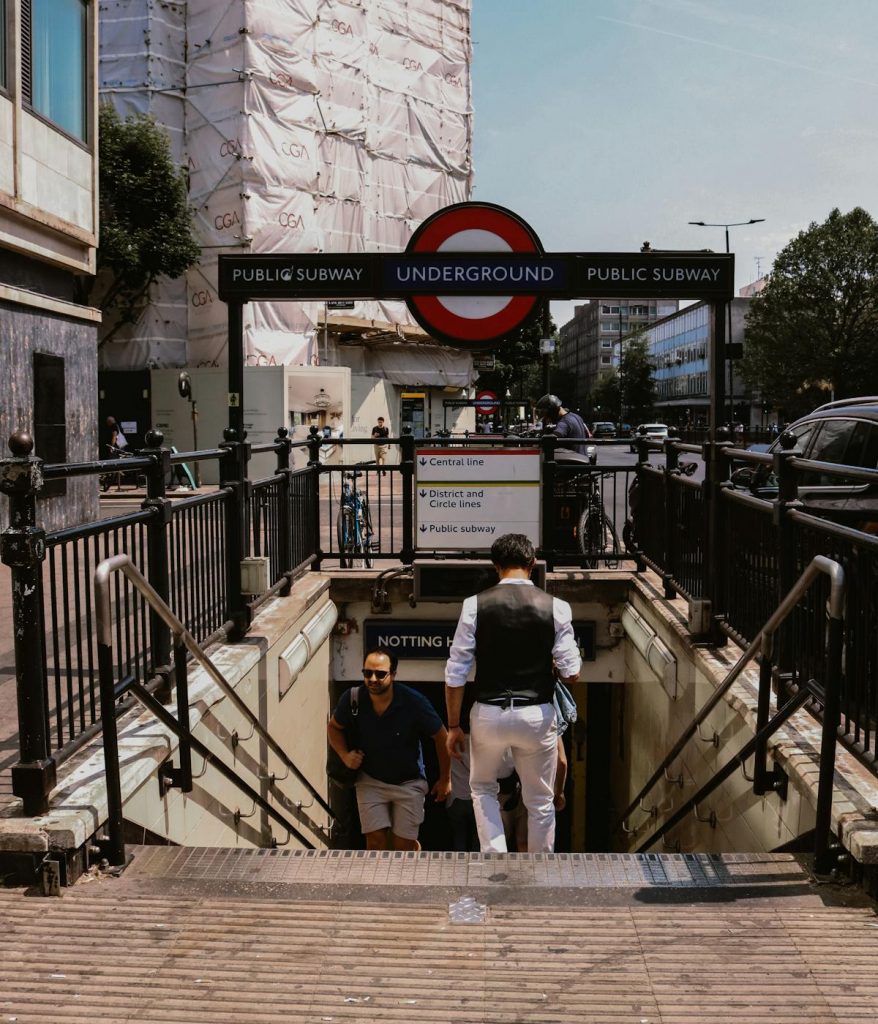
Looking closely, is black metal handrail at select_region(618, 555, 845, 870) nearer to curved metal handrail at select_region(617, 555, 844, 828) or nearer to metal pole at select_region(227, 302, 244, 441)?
curved metal handrail at select_region(617, 555, 844, 828)

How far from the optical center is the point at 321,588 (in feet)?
29.7

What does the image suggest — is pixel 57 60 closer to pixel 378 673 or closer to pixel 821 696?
pixel 378 673

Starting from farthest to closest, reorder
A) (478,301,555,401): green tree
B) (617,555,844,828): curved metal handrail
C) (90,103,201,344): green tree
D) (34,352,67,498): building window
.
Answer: (478,301,555,401): green tree
(90,103,201,344): green tree
(34,352,67,498): building window
(617,555,844,828): curved metal handrail

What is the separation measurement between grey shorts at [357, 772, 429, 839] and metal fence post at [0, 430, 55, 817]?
344cm

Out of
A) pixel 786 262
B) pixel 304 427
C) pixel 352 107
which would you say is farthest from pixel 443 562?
pixel 786 262

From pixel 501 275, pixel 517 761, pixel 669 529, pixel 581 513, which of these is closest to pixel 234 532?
pixel 501 275

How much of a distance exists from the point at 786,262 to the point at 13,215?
2353 inches

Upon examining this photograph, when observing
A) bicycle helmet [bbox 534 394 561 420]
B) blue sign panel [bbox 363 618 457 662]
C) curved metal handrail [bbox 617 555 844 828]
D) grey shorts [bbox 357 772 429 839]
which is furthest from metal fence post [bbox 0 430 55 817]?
bicycle helmet [bbox 534 394 561 420]

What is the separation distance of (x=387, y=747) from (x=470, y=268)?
3.21 m

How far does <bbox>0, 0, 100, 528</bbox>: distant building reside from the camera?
1212 centimetres

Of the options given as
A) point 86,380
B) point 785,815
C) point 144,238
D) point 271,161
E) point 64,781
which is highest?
point 271,161

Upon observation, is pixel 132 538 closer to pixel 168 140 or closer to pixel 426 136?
pixel 168 140

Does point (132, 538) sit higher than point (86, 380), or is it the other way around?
point (86, 380)

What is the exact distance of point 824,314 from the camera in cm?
6247
